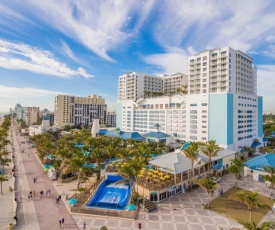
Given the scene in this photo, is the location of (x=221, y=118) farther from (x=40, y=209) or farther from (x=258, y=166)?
(x=40, y=209)

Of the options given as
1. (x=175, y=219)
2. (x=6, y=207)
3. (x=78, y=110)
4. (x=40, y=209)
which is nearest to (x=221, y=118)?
(x=175, y=219)

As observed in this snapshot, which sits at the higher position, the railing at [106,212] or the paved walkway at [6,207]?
the railing at [106,212]

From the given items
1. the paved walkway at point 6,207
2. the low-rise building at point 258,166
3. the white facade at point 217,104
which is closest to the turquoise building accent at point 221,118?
the white facade at point 217,104

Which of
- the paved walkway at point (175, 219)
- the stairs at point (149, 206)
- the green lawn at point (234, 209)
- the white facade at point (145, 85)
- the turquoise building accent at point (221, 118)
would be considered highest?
the white facade at point (145, 85)

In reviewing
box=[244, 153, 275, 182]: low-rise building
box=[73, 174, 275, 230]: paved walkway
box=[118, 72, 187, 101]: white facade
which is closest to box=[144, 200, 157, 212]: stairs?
box=[73, 174, 275, 230]: paved walkway

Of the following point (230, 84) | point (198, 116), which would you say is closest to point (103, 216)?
point (198, 116)

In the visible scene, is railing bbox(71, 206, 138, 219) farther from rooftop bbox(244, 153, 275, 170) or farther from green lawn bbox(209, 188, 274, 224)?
rooftop bbox(244, 153, 275, 170)

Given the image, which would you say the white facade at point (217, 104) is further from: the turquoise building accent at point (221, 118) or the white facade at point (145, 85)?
the white facade at point (145, 85)
